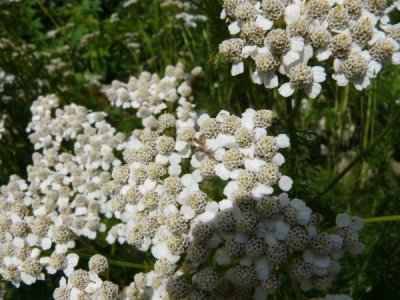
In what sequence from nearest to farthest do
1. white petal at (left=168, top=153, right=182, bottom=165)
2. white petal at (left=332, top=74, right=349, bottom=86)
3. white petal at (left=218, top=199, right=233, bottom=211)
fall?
white petal at (left=218, top=199, right=233, bottom=211) → white petal at (left=332, top=74, right=349, bottom=86) → white petal at (left=168, top=153, right=182, bottom=165)

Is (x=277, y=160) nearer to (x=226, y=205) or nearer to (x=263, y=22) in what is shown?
(x=226, y=205)

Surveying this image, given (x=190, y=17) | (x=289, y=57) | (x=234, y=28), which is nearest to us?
(x=289, y=57)

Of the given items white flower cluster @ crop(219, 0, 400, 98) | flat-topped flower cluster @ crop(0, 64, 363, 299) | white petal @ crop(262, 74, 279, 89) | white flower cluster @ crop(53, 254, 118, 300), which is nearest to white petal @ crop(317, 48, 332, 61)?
white flower cluster @ crop(219, 0, 400, 98)

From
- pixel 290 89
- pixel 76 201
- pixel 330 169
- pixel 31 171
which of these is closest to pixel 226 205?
pixel 290 89

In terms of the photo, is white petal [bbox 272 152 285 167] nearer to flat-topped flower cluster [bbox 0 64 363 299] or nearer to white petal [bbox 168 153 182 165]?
flat-topped flower cluster [bbox 0 64 363 299]

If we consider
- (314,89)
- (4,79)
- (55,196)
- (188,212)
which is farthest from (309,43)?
→ (4,79)

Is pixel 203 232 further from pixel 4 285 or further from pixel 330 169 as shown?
pixel 330 169

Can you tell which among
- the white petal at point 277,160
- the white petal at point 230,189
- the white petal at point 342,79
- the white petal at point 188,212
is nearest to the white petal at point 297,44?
the white petal at point 342,79
